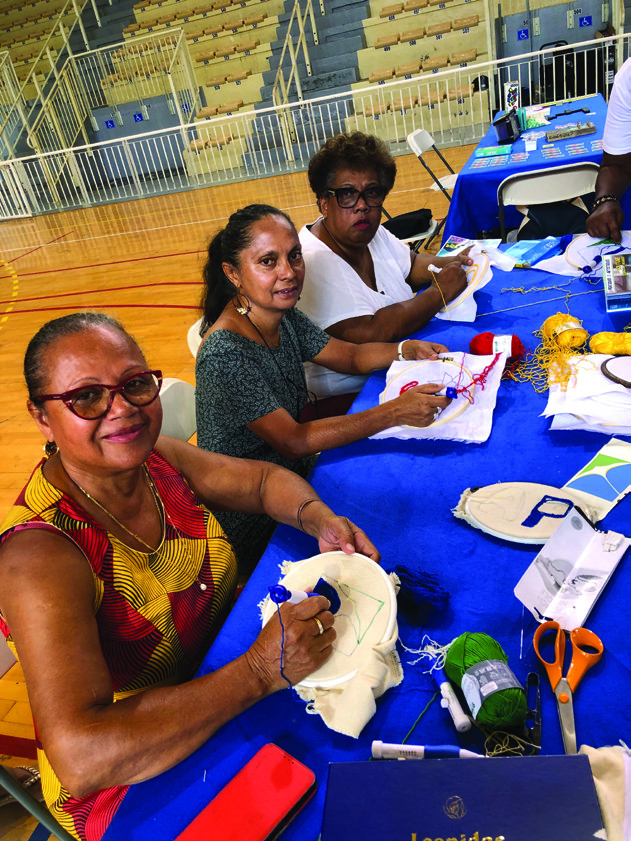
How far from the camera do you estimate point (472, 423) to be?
1589 mm

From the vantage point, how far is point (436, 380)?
72.0 inches

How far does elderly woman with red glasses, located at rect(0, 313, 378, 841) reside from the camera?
0.90m

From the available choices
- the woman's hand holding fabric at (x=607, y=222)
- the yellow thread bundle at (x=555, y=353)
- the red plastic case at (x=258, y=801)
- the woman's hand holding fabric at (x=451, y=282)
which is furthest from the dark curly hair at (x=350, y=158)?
the red plastic case at (x=258, y=801)

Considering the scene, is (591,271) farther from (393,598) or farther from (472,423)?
(393,598)

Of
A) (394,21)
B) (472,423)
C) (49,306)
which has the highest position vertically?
(394,21)

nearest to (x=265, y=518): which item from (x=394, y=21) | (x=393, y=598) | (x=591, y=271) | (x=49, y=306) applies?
(x=393, y=598)

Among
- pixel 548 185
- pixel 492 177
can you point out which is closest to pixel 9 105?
pixel 492 177

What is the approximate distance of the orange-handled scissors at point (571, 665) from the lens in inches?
33.3

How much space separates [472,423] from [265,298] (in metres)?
0.79

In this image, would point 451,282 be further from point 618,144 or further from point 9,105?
point 9,105

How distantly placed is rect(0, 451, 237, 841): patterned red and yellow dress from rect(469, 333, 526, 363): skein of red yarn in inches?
41.2

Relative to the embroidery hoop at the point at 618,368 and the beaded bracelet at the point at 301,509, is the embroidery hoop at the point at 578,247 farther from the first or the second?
the beaded bracelet at the point at 301,509

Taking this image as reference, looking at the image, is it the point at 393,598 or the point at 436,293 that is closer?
the point at 393,598

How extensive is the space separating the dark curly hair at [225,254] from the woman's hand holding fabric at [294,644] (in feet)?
4.10
